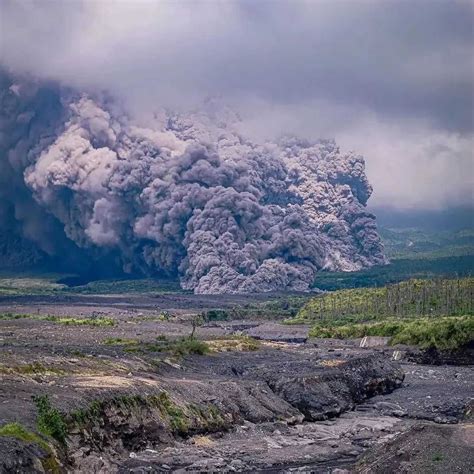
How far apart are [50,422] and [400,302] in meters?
124

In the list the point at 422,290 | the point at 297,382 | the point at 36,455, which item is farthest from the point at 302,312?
the point at 36,455

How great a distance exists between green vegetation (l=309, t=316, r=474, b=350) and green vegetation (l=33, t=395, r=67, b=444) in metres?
81.1

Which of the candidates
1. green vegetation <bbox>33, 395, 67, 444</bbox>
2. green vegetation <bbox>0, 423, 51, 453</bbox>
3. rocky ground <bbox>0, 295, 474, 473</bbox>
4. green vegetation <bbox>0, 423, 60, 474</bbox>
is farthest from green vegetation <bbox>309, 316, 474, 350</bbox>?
green vegetation <bbox>0, 423, 51, 453</bbox>

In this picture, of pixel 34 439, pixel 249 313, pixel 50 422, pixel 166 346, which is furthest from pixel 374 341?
pixel 34 439

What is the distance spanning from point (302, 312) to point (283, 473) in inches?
5184

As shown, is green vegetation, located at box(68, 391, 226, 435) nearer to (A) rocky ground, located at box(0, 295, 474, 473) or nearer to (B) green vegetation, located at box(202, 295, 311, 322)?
(A) rocky ground, located at box(0, 295, 474, 473)

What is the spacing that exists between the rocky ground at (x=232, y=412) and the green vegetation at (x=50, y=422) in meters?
0.47

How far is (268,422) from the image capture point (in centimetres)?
6206

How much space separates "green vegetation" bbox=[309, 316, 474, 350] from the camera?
376ft

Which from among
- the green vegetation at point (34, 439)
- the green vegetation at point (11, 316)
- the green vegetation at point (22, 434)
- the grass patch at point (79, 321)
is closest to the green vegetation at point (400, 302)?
the grass patch at point (79, 321)

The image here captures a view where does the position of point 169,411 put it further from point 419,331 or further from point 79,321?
point 79,321

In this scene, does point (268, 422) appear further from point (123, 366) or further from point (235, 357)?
point (235, 357)

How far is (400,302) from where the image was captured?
15938 cm

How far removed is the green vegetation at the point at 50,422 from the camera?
143ft
